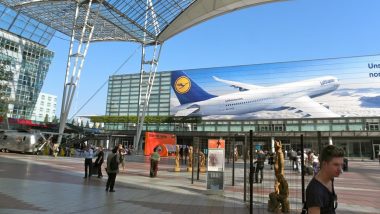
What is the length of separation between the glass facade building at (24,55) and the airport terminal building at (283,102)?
2614 cm

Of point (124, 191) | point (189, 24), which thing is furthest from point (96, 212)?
point (189, 24)

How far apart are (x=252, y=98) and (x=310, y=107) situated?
14.0 m

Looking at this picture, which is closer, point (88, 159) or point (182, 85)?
point (88, 159)

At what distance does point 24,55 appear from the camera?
70.4 meters

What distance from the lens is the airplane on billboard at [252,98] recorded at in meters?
80.7

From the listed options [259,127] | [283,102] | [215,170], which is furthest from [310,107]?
[215,170]

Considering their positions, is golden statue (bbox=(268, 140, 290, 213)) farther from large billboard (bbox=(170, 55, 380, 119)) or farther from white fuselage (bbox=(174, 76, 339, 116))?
white fuselage (bbox=(174, 76, 339, 116))

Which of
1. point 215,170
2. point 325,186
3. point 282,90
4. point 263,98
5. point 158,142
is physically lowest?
point 215,170

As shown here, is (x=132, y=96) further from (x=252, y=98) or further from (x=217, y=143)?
(x=217, y=143)

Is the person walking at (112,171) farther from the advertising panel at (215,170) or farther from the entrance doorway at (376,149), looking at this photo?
the entrance doorway at (376,149)

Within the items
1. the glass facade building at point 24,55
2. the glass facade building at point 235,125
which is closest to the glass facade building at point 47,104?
the glass facade building at point 235,125

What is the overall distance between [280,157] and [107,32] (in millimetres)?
→ 44658

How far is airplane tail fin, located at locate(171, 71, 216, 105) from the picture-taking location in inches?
3767

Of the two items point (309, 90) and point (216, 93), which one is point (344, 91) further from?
point (216, 93)
